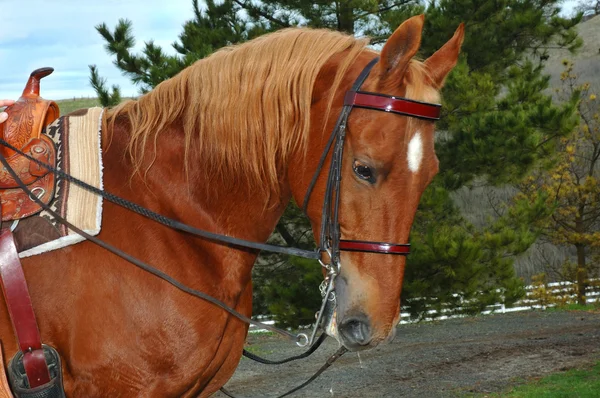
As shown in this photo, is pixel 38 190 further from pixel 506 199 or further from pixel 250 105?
pixel 506 199

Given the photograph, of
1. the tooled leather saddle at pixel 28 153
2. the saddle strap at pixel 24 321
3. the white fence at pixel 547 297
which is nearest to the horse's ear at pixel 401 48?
the tooled leather saddle at pixel 28 153

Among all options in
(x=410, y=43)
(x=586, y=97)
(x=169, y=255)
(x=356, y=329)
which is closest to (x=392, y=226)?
(x=356, y=329)

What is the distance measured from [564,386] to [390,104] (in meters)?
6.37

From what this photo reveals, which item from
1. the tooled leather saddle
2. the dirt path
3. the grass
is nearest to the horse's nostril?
the tooled leather saddle

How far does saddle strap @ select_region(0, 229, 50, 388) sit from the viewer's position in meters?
2.35

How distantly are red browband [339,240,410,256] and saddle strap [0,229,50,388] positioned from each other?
46.3 inches

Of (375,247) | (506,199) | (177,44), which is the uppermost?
(177,44)

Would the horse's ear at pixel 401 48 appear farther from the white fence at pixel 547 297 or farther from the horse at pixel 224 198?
the white fence at pixel 547 297

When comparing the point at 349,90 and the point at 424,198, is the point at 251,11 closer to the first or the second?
the point at 424,198

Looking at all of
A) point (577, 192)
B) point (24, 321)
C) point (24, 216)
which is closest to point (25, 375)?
point (24, 321)

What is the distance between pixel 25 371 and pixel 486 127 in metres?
7.52

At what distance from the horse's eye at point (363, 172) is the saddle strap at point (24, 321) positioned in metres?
1.28

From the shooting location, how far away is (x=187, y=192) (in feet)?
8.68

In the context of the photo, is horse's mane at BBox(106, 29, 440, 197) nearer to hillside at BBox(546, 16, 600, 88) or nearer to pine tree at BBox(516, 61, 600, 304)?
hillside at BBox(546, 16, 600, 88)
